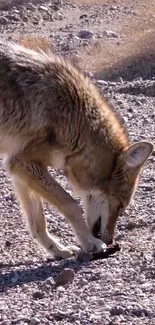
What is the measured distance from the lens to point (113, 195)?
9828 mm

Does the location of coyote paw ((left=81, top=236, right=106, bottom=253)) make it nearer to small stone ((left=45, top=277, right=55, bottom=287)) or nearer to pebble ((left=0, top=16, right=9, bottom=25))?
small stone ((left=45, top=277, right=55, bottom=287))

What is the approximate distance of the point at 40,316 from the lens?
24.1 feet

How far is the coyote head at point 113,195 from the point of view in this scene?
31.9 feet

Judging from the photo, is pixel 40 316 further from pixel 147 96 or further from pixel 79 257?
pixel 147 96

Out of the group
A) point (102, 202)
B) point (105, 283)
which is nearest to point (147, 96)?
point (102, 202)

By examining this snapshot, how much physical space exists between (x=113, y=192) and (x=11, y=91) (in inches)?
55.3

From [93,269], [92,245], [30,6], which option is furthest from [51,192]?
[30,6]

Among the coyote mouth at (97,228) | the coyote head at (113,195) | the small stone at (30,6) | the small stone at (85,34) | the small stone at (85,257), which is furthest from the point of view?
the small stone at (30,6)

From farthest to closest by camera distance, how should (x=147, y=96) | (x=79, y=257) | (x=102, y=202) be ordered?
(x=147, y=96) < (x=102, y=202) < (x=79, y=257)

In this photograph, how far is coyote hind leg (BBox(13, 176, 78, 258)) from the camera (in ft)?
31.7

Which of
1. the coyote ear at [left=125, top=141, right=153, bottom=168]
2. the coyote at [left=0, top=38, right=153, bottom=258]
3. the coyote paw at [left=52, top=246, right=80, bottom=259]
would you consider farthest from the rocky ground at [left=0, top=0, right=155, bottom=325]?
the coyote ear at [left=125, top=141, right=153, bottom=168]

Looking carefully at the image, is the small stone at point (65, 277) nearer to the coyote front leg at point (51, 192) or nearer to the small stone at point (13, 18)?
the coyote front leg at point (51, 192)

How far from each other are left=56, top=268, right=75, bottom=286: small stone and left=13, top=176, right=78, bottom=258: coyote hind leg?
1102mm

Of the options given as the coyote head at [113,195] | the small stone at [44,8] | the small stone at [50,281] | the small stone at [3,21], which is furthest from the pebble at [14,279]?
the small stone at [44,8]
